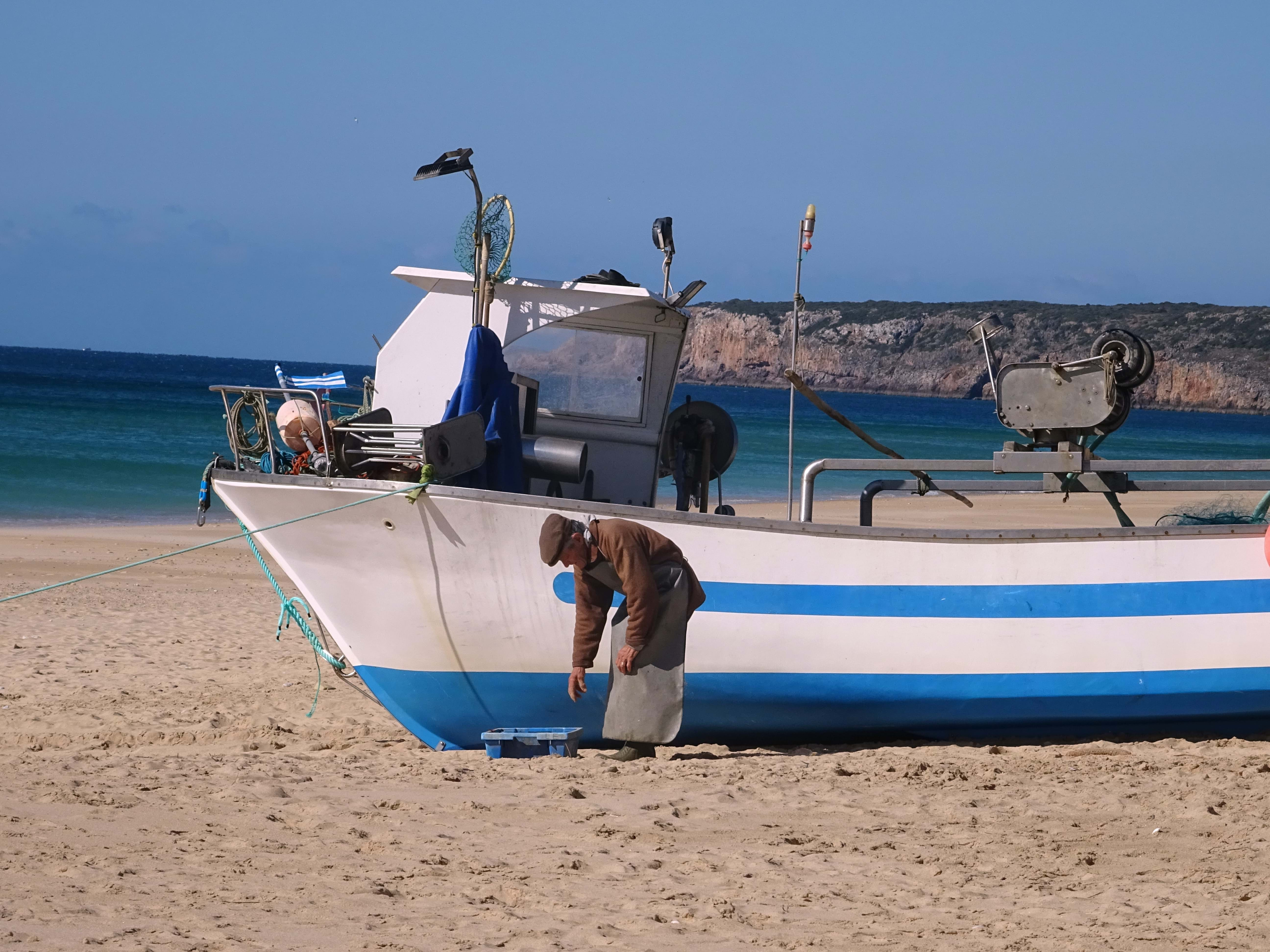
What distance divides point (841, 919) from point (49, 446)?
32.9 m

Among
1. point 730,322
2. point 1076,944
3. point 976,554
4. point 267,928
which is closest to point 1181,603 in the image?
point 976,554

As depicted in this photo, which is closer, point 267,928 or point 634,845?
point 267,928

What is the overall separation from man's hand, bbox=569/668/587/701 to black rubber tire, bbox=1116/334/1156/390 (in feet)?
10.5

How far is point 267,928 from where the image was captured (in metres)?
3.94

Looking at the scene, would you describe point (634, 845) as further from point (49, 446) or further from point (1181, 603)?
point (49, 446)

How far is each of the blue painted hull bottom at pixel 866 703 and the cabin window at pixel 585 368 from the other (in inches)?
67.5

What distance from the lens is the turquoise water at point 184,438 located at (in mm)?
23547

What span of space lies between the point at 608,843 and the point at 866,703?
206cm

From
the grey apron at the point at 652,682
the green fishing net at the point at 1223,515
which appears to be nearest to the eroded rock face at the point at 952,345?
the green fishing net at the point at 1223,515

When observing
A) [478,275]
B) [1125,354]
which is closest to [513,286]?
[478,275]

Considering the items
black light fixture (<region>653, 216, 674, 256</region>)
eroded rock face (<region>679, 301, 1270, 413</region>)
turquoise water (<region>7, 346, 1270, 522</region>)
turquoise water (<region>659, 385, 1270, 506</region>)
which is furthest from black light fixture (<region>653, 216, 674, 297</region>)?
eroded rock face (<region>679, 301, 1270, 413</region>)

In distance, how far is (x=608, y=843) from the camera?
493 cm

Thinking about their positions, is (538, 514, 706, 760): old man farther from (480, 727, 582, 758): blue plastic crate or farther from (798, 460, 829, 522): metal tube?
(798, 460, 829, 522): metal tube

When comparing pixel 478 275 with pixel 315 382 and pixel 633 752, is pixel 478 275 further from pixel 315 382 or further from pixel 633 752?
pixel 633 752
